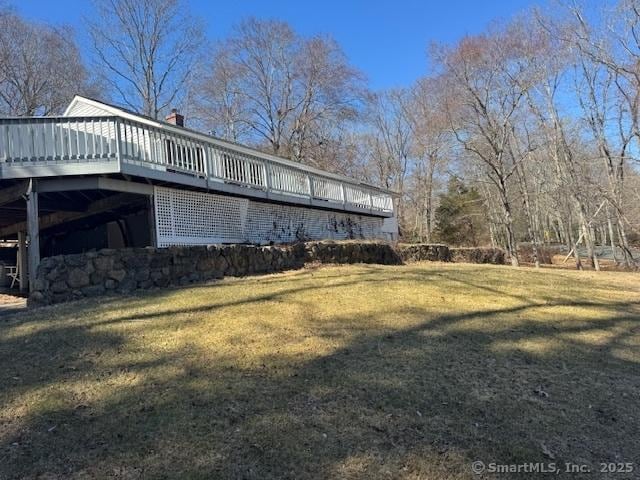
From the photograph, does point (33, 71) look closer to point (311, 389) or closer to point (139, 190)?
point (139, 190)

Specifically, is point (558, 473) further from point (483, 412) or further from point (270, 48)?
point (270, 48)

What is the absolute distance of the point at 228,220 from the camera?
1069 cm

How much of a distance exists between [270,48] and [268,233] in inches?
917

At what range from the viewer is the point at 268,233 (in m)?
12.0

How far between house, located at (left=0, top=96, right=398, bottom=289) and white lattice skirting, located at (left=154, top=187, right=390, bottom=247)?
23mm

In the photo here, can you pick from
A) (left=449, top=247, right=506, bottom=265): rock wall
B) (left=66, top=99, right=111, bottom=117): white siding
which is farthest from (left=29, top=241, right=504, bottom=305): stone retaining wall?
(left=66, top=99, right=111, bottom=117): white siding

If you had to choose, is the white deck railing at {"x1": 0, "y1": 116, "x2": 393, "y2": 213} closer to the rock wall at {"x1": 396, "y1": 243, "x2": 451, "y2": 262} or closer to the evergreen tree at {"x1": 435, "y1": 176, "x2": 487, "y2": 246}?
the rock wall at {"x1": 396, "y1": 243, "x2": 451, "y2": 262}

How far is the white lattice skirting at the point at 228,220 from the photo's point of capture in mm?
9398

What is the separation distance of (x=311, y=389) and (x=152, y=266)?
219 inches

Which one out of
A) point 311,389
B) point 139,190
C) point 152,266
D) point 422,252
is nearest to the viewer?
point 311,389

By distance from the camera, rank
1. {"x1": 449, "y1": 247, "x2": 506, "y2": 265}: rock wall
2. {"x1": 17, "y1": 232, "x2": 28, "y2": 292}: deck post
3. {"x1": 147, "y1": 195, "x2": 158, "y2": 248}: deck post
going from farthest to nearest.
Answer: {"x1": 449, "y1": 247, "x2": 506, "y2": 265}: rock wall
{"x1": 17, "y1": 232, "x2": 28, "y2": 292}: deck post
{"x1": 147, "y1": 195, "x2": 158, "y2": 248}: deck post

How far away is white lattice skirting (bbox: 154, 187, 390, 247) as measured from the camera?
9.40m

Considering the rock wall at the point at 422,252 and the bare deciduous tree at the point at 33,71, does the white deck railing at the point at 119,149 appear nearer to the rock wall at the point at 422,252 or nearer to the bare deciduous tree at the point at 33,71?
the rock wall at the point at 422,252

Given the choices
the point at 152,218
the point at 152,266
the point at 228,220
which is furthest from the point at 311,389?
the point at 228,220
